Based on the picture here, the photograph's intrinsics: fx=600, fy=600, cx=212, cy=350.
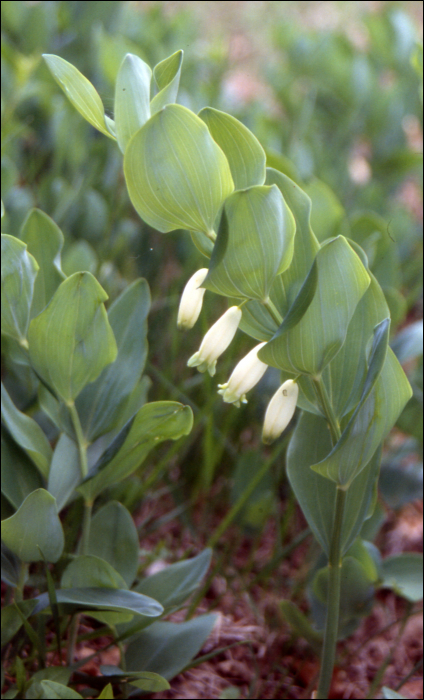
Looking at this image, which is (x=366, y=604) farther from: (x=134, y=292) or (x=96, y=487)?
(x=134, y=292)

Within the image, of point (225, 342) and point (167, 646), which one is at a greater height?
point (225, 342)

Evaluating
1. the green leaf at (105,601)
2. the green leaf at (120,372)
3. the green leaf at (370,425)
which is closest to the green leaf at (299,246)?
the green leaf at (370,425)

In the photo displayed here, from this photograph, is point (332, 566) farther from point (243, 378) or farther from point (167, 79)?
point (167, 79)

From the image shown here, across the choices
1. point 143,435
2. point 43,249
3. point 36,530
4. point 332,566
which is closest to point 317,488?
point 332,566

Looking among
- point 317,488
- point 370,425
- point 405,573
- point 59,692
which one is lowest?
point 405,573

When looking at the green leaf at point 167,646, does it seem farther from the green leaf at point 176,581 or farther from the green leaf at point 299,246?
the green leaf at point 299,246
